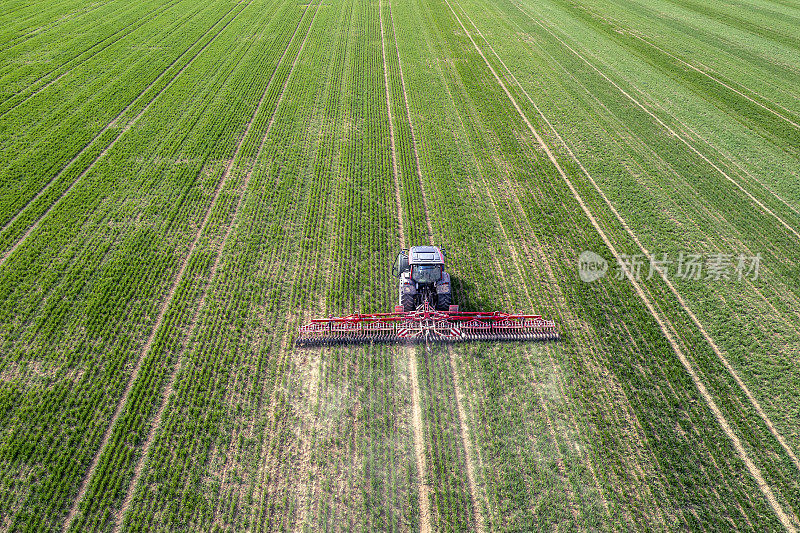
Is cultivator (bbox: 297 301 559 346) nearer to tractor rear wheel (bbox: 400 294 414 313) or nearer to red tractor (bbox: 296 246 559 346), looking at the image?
red tractor (bbox: 296 246 559 346)

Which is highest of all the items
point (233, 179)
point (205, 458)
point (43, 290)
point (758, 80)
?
point (758, 80)

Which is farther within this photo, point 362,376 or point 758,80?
point 758,80

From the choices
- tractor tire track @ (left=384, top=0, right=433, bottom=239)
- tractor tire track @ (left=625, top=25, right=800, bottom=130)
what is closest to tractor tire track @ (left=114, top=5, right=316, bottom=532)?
tractor tire track @ (left=384, top=0, right=433, bottom=239)

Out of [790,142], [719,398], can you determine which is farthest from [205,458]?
[790,142]

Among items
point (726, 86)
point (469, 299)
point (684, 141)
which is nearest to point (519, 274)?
point (469, 299)

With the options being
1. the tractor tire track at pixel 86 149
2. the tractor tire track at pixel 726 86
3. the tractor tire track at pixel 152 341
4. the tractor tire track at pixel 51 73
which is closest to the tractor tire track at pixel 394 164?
the tractor tire track at pixel 152 341

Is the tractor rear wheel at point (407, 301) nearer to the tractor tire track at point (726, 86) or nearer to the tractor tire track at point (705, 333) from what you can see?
the tractor tire track at point (705, 333)

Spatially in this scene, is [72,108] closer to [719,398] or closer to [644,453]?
[644,453]
